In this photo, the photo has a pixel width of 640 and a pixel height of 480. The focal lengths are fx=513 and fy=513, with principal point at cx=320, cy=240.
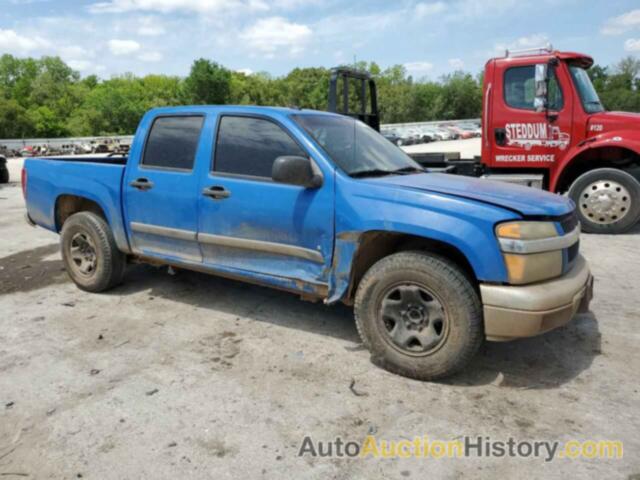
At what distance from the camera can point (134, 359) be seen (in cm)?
371

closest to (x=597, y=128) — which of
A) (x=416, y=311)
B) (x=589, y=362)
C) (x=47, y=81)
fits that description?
(x=589, y=362)

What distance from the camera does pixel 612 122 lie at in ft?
24.1

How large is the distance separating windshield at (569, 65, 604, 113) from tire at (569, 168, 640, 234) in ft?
3.19

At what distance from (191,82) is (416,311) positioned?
85.9 meters

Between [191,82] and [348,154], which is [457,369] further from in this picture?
[191,82]

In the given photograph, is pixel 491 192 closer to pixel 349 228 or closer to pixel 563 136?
pixel 349 228

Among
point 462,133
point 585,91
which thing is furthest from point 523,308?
point 462,133

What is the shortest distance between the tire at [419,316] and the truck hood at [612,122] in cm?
547

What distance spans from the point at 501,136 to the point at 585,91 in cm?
132

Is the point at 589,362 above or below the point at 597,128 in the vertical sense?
below

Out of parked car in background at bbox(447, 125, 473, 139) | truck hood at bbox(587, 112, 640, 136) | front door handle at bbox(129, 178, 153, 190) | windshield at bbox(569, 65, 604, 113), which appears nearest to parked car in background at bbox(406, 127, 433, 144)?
parked car in background at bbox(447, 125, 473, 139)

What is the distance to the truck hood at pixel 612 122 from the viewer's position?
7250mm

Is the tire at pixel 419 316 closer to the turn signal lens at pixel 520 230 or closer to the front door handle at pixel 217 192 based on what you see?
the turn signal lens at pixel 520 230

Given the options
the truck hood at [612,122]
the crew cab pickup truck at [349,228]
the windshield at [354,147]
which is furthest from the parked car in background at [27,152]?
the windshield at [354,147]
